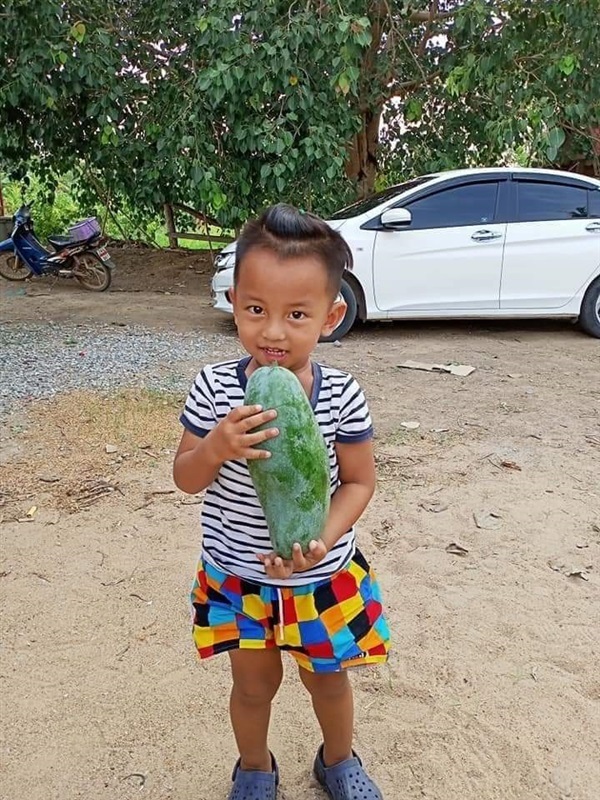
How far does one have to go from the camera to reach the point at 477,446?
4.37 metres

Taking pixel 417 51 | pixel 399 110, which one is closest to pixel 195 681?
pixel 417 51

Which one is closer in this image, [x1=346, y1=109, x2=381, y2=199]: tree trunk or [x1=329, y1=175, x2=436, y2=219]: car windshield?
[x1=329, y1=175, x2=436, y2=219]: car windshield

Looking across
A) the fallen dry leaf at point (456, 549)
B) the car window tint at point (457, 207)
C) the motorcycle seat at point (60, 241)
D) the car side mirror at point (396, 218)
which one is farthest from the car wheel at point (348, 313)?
the motorcycle seat at point (60, 241)

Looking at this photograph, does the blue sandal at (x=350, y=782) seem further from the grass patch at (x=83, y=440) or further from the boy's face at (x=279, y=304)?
the grass patch at (x=83, y=440)

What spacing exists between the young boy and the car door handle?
570cm

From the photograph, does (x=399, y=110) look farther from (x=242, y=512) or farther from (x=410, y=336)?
(x=242, y=512)

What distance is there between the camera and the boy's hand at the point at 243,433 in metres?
1.36

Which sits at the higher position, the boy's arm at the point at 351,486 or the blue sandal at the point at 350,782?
the boy's arm at the point at 351,486

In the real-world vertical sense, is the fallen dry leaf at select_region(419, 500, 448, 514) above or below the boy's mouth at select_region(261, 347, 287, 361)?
below

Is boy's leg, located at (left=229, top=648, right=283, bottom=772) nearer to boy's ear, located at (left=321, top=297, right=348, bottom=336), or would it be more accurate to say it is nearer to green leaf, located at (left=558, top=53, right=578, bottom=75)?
boy's ear, located at (left=321, top=297, right=348, bottom=336)

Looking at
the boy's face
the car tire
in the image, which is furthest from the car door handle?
the boy's face

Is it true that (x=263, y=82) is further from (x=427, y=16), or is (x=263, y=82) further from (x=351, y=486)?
(x=351, y=486)

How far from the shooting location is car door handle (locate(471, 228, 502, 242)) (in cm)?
690

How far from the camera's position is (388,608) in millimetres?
2783
